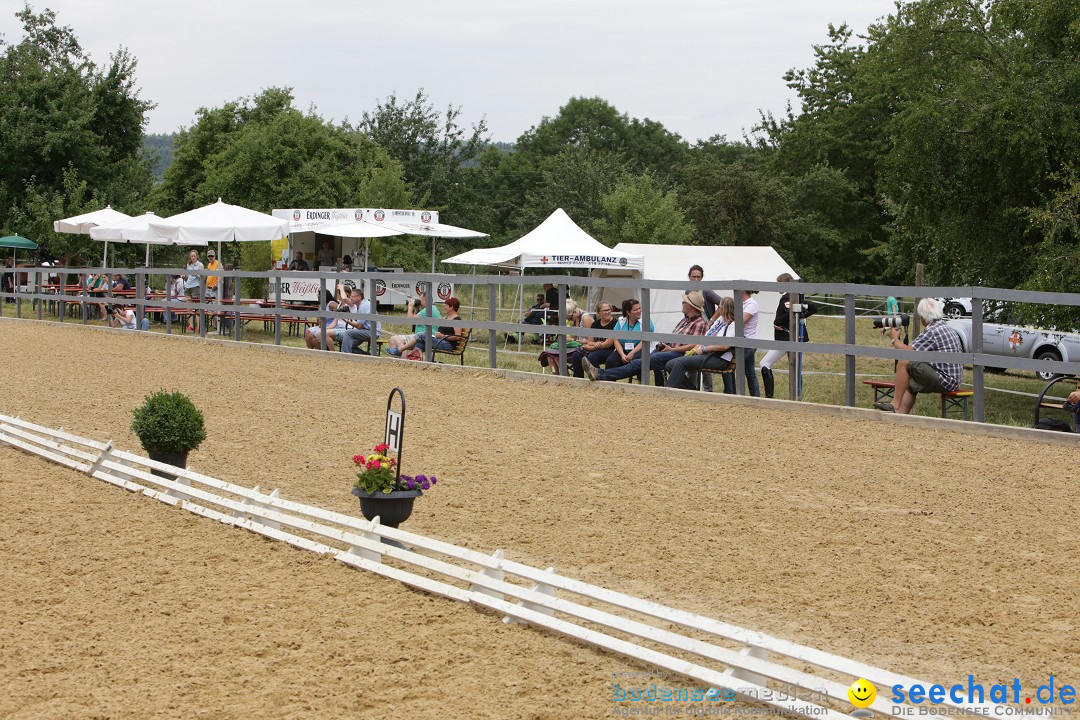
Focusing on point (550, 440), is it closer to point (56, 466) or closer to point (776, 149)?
point (56, 466)

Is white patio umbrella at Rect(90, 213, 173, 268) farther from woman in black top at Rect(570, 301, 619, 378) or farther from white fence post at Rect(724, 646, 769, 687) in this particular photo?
white fence post at Rect(724, 646, 769, 687)

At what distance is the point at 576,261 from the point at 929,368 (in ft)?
41.4

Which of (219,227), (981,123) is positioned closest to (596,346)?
(981,123)

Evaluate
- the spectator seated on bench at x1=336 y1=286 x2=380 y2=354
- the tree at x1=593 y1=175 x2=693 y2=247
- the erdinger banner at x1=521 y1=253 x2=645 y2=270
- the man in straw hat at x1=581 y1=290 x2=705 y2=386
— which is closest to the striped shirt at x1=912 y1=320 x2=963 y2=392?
the man in straw hat at x1=581 y1=290 x2=705 y2=386

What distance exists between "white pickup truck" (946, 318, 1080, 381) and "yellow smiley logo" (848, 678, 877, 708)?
14923mm

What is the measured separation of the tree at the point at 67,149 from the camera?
40.5 meters

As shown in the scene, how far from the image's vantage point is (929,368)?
11531 mm

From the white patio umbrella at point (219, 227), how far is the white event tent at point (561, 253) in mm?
4363

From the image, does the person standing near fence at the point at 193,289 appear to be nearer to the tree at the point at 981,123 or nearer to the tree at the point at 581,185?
the tree at the point at 981,123

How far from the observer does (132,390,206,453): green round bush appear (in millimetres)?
8320

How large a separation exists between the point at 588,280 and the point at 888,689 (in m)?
11.3

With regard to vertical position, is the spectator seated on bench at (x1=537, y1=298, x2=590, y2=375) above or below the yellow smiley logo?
above

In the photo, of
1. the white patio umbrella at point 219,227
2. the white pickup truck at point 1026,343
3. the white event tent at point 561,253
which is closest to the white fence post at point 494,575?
the white pickup truck at point 1026,343

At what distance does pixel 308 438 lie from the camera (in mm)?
10391
